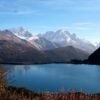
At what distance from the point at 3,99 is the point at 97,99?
12.9 feet

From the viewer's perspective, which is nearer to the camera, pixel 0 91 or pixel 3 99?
pixel 3 99

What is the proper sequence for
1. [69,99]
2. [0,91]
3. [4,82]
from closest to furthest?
[69,99], [0,91], [4,82]

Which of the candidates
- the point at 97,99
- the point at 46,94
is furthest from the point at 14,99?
the point at 97,99

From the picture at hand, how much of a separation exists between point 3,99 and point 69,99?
268cm

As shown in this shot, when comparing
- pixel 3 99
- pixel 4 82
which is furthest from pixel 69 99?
pixel 4 82

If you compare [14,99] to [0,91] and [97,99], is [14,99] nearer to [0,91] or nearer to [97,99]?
[0,91]

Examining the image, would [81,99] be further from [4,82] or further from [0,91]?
[4,82]

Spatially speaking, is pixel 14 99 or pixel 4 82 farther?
pixel 4 82

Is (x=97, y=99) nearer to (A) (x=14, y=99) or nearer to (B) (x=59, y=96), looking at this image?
(B) (x=59, y=96)

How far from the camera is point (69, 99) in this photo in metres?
13.0

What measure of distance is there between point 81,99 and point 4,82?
22.4 ft

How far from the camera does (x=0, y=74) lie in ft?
61.5

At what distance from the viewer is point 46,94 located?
13.3 metres

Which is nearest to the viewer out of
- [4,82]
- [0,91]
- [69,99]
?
[69,99]
